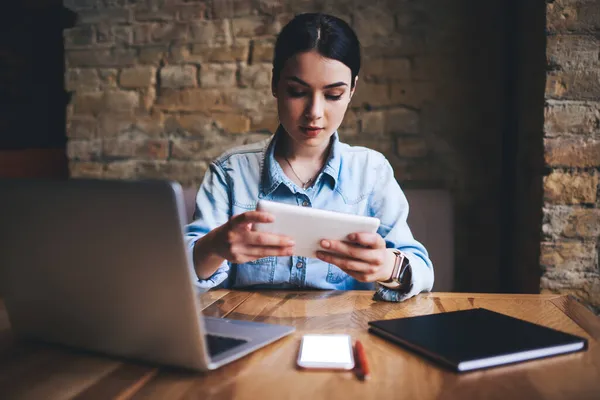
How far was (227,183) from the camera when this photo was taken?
142 cm

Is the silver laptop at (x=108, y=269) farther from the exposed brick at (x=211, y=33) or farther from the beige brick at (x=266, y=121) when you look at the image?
the exposed brick at (x=211, y=33)

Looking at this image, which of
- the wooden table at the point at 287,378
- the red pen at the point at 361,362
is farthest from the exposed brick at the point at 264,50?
the red pen at the point at 361,362

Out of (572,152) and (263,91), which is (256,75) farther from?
(572,152)

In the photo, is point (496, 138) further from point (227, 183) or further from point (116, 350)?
point (116, 350)

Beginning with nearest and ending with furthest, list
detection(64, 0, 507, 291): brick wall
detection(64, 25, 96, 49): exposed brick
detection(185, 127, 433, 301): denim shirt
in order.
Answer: detection(185, 127, 433, 301): denim shirt, detection(64, 0, 507, 291): brick wall, detection(64, 25, 96, 49): exposed brick

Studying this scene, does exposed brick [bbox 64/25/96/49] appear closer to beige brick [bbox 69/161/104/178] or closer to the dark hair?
beige brick [bbox 69/161/104/178]

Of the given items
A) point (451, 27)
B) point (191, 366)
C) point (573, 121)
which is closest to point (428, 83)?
point (451, 27)

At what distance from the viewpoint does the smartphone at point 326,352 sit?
0.65 metres

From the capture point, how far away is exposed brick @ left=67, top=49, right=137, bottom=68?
2152 millimetres

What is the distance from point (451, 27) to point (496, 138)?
0.49m

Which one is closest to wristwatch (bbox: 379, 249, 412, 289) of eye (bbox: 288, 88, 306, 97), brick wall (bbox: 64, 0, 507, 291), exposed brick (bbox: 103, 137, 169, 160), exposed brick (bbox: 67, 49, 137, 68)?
eye (bbox: 288, 88, 306, 97)

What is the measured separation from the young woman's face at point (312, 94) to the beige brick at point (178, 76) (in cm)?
90

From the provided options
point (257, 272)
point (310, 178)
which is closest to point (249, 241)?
point (257, 272)

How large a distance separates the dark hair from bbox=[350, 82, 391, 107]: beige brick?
640mm
